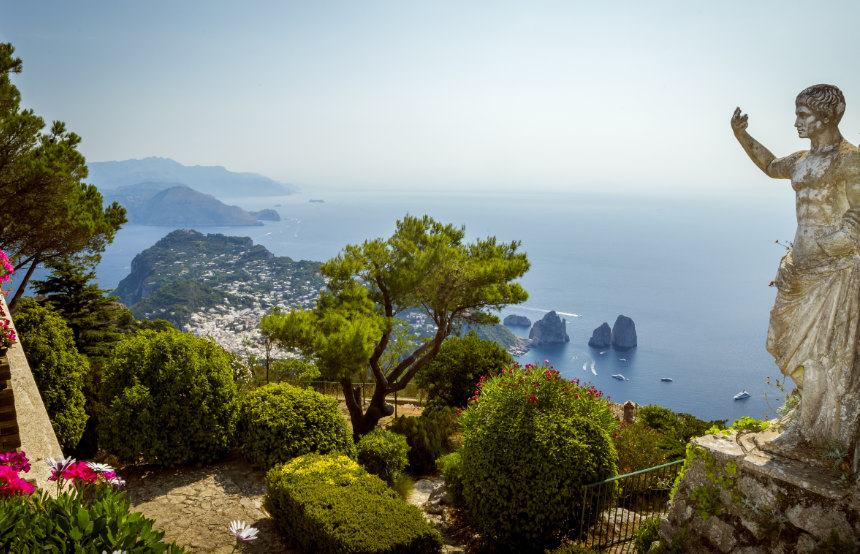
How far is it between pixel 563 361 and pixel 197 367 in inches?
2456

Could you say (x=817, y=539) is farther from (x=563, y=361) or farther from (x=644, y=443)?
(x=563, y=361)

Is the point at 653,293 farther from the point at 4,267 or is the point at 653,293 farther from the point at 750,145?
the point at 4,267

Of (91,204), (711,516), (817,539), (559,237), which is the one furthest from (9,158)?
(559,237)

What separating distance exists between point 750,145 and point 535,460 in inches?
168

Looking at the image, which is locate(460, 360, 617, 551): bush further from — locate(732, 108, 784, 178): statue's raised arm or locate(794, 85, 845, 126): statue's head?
locate(794, 85, 845, 126): statue's head

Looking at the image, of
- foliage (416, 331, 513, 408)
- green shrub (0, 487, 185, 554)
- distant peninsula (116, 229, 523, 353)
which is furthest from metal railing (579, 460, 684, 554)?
distant peninsula (116, 229, 523, 353)

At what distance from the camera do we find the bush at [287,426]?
8.09 meters

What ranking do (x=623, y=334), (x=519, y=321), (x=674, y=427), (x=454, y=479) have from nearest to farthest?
(x=454, y=479) → (x=674, y=427) → (x=623, y=334) → (x=519, y=321)

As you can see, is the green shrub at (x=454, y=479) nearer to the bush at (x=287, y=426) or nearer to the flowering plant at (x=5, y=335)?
the bush at (x=287, y=426)

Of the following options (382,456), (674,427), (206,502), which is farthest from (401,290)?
(674,427)

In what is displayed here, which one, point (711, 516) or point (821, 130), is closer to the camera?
point (821, 130)

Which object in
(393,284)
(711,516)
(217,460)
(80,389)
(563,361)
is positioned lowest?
(563,361)

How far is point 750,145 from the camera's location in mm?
5391

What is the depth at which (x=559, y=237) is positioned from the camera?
168 meters
